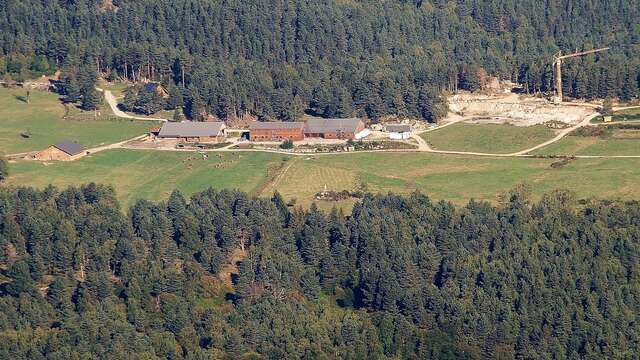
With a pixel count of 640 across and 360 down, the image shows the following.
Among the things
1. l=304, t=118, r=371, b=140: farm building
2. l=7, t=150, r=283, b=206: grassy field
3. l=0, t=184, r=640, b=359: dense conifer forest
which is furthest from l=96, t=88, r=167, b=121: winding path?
l=0, t=184, r=640, b=359: dense conifer forest

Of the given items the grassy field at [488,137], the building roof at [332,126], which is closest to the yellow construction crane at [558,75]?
the grassy field at [488,137]

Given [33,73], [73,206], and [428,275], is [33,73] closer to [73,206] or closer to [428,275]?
[73,206]

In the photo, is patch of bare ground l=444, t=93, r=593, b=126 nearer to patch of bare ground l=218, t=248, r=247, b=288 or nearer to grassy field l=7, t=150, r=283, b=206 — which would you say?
grassy field l=7, t=150, r=283, b=206

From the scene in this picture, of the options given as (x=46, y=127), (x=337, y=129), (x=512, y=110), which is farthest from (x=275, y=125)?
(x=512, y=110)

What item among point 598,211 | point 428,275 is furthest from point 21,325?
point 598,211

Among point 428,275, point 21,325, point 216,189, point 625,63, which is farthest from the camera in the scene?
point 625,63

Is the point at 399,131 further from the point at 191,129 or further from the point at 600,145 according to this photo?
the point at 191,129
